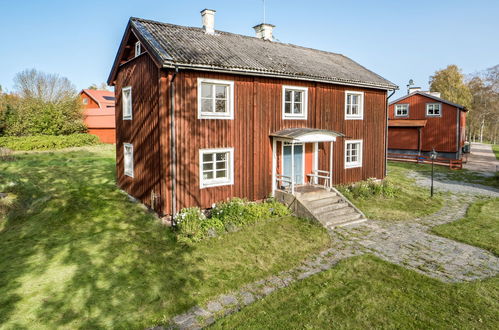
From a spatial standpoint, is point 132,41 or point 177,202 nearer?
point 177,202

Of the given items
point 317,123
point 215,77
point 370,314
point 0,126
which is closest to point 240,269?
point 370,314

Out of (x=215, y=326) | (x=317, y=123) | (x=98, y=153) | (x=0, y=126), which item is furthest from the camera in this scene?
(x=0, y=126)

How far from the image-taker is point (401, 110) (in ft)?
118

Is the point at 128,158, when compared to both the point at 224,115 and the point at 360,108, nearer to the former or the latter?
the point at 224,115

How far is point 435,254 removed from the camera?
1022 centimetres

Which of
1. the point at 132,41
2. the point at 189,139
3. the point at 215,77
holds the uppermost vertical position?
the point at 132,41

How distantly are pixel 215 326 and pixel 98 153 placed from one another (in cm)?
2679

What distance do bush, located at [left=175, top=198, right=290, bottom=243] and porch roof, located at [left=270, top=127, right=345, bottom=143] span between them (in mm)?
2861

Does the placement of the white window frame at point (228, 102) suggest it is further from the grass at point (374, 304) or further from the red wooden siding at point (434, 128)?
the red wooden siding at point (434, 128)

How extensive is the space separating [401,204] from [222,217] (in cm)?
937

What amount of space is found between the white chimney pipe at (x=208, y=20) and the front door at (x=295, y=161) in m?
6.66

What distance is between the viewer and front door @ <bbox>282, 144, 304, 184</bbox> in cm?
1528

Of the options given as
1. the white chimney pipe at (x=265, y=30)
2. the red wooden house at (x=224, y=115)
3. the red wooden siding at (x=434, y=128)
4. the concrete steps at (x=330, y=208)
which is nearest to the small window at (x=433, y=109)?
the red wooden siding at (x=434, y=128)

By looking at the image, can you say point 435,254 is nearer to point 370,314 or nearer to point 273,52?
point 370,314
